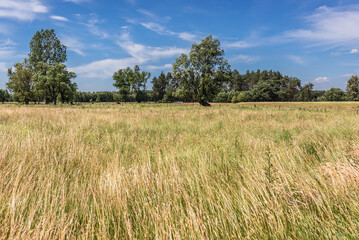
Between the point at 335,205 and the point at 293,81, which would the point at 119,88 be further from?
the point at 293,81

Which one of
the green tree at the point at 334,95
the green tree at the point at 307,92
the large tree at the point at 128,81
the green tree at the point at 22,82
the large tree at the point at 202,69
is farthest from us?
the green tree at the point at 307,92

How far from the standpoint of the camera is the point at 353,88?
91.0 m

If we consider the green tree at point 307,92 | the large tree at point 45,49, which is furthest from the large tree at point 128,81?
the green tree at point 307,92

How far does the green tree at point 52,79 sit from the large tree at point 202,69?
26.6 m

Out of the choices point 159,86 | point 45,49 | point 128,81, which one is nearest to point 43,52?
point 45,49

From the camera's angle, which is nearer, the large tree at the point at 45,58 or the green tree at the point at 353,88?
the large tree at the point at 45,58

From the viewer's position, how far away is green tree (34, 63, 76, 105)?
39297mm

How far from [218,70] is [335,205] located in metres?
37.3

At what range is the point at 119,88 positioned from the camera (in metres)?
74.9

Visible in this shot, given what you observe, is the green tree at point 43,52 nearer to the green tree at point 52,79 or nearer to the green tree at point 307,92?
the green tree at point 52,79

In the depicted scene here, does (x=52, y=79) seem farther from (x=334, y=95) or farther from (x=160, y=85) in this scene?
(x=334, y=95)

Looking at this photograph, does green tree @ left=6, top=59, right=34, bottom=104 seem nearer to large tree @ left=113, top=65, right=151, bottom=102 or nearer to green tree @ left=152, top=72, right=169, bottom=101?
large tree @ left=113, top=65, right=151, bottom=102

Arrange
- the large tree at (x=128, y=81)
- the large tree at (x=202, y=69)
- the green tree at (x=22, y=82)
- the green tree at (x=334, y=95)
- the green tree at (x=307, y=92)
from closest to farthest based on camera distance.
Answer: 1. the large tree at (x=202, y=69)
2. the green tree at (x=22, y=82)
3. the large tree at (x=128, y=81)
4. the green tree at (x=334, y=95)
5. the green tree at (x=307, y=92)

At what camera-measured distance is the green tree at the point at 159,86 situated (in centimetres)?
11469
